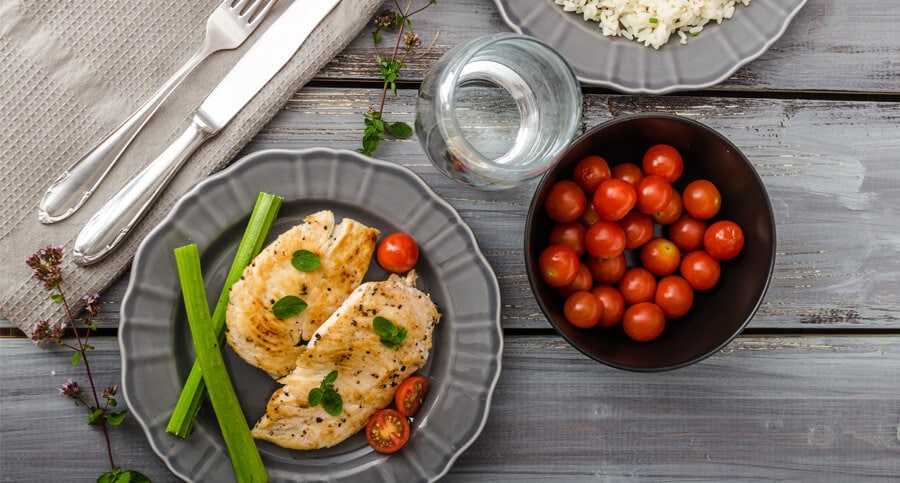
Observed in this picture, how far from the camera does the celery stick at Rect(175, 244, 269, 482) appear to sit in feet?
4.45

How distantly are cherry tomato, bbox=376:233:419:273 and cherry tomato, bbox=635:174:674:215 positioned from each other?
1.52 ft

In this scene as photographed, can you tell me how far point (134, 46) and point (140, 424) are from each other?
2.51 ft

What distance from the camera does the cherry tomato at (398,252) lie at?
138 centimetres

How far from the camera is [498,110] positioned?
1453mm

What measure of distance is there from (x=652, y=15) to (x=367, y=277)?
81 cm

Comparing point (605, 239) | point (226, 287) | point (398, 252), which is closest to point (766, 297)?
point (605, 239)

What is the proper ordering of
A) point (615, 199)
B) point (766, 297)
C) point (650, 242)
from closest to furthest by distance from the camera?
point (615, 199)
point (650, 242)
point (766, 297)

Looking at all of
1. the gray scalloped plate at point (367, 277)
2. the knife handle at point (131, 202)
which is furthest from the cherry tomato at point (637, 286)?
the knife handle at point (131, 202)

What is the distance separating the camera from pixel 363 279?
4.76 ft

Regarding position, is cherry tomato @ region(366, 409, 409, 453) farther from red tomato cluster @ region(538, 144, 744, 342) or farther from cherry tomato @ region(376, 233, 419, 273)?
red tomato cluster @ region(538, 144, 744, 342)

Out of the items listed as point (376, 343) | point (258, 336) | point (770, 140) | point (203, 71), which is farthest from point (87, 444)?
point (770, 140)

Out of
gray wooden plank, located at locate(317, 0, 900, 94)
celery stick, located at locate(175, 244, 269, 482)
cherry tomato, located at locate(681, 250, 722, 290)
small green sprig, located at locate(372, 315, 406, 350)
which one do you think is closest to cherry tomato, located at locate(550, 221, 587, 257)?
cherry tomato, located at locate(681, 250, 722, 290)

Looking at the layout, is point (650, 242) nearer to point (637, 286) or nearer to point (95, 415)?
point (637, 286)

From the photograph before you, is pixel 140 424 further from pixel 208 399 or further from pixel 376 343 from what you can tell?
pixel 376 343
